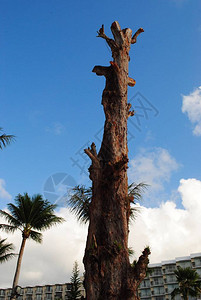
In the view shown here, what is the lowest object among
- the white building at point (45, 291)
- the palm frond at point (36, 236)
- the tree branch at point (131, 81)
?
the palm frond at point (36, 236)

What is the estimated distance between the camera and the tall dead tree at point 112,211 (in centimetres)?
422

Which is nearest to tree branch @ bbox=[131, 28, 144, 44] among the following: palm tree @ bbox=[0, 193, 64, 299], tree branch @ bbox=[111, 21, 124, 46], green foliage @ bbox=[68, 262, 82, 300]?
tree branch @ bbox=[111, 21, 124, 46]

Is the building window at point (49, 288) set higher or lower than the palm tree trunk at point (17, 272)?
higher

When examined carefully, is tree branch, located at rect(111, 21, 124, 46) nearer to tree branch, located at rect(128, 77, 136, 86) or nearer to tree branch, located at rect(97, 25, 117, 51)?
tree branch, located at rect(97, 25, 117, 51)

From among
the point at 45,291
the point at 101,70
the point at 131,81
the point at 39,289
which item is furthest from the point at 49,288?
the point at 101,70

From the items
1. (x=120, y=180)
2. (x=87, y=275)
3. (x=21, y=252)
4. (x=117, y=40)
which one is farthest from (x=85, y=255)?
(x=21, y=252)

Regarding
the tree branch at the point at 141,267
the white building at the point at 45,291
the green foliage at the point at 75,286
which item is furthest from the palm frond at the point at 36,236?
the white building at the point at 45,291

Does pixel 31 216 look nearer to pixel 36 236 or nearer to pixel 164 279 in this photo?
pixel 36 236

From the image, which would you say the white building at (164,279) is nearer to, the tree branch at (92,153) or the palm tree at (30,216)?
the palm tree at (30,216)

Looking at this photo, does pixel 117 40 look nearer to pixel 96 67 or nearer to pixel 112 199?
pixel 96 67

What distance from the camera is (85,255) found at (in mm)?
4609

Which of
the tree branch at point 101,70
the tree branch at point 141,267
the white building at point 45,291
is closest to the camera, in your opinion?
the tree branch at point 141,267

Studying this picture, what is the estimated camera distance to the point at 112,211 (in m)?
4.98

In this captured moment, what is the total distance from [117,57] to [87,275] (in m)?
6.15
